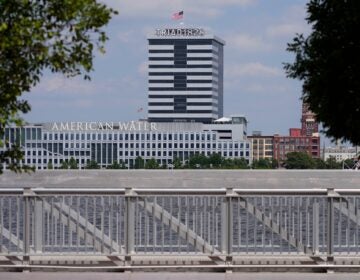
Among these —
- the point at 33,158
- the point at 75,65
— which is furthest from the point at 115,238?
the point at 33,158

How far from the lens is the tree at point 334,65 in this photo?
1173 cm

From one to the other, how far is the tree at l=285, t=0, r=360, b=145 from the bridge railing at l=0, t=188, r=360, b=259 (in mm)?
2623

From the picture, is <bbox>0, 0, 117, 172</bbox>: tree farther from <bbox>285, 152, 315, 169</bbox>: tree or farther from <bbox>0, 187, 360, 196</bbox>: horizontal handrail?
<bbox>285, 152, 315, 169</bbox>: tree

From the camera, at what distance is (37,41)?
8508mm

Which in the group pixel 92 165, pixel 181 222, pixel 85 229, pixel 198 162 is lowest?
pixel 92 165

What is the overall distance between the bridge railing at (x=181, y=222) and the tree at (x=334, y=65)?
2623 mm

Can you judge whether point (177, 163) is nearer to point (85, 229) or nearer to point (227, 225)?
point (85, 229)

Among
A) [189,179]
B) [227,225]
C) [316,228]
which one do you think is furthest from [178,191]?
[189,179]

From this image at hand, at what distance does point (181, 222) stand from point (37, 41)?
Result: 6661mm

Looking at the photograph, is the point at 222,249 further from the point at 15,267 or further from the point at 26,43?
the point at 26,43

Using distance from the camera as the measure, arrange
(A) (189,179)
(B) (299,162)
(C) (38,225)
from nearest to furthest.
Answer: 1. (C) (38,225)
2. (A) (189,179)
3. (B) (299,162)

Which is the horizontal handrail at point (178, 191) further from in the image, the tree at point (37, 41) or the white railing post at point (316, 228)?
the tree at point (37, 41)

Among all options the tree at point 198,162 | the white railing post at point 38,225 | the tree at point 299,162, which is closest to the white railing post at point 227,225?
the white railing post at point 38,225

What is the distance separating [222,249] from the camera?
14.7 metres
